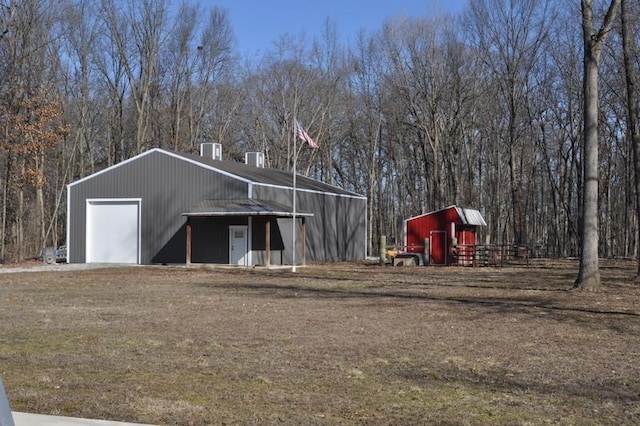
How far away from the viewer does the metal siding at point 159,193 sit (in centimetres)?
3303

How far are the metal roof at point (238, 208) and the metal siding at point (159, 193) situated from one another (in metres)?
0.61

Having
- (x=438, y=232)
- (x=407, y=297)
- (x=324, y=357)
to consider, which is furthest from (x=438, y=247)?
(x=324, y=357)

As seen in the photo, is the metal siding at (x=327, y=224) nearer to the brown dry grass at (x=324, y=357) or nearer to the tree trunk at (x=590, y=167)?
the brown dry grass at (x=324, y=357)

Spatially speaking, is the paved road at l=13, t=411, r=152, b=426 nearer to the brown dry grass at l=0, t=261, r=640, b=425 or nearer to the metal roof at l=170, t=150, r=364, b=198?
the brown dry grass at l=0, t=261, r=640, b=425

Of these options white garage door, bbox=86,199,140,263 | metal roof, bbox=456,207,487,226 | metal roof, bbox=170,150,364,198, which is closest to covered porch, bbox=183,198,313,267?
metal roof, bbox=170,150,364,198

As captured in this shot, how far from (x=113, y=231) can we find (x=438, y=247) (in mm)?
15527

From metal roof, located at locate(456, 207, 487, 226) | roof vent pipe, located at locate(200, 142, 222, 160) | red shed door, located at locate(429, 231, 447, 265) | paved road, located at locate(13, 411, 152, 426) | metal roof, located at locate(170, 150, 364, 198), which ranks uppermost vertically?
roof vent pipe, located at locate(200, 142, 222, 160)

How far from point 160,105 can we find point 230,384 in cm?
4680

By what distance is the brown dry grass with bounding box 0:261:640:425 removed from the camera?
20.7ft

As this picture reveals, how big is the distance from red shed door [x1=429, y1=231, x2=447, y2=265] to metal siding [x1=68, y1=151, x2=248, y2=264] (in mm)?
9458

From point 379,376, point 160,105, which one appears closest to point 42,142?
point 160,105

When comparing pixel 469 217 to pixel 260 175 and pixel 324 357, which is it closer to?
pixel 260 175

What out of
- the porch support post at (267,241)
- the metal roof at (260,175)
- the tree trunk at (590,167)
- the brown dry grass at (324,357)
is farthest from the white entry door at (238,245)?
the tree trunk at (590,167)

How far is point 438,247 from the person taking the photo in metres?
35.3
